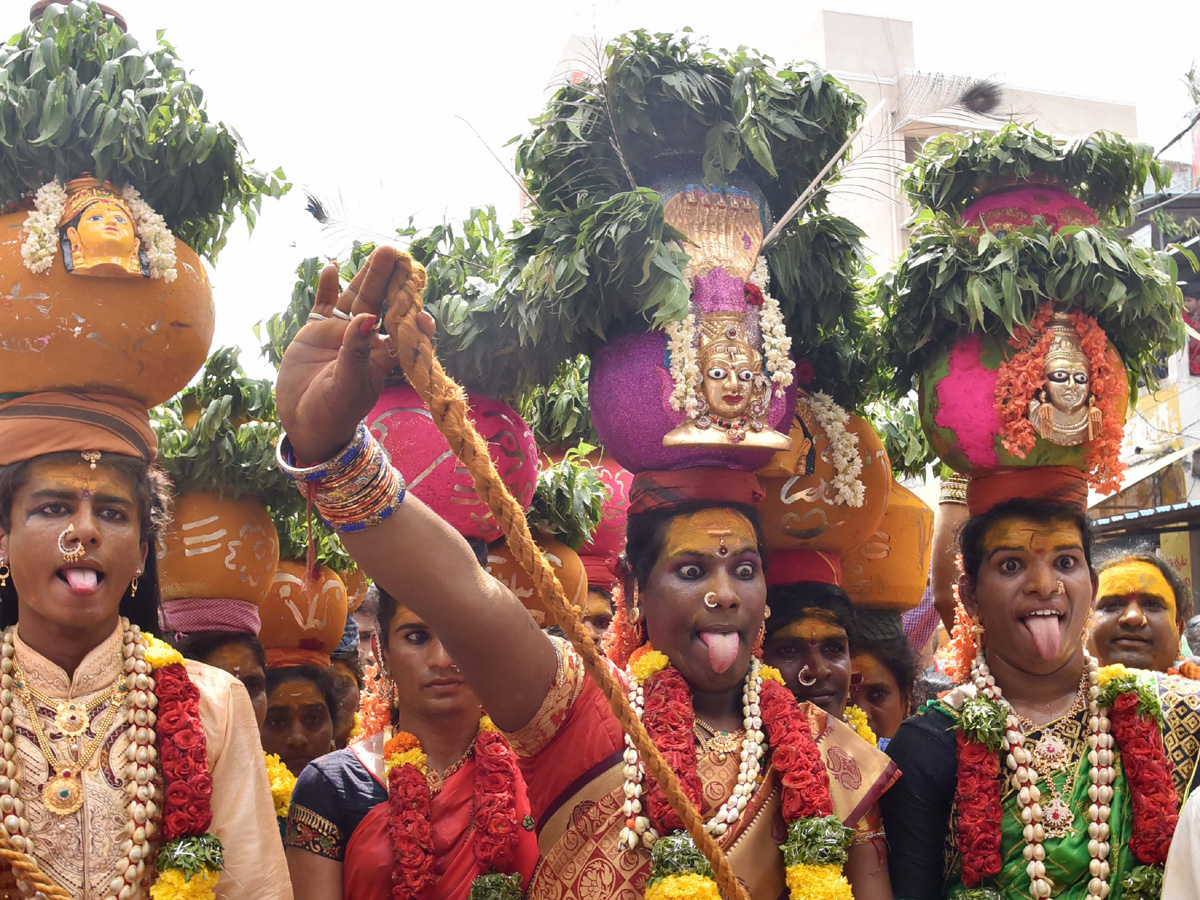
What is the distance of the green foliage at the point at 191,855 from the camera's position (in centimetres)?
320

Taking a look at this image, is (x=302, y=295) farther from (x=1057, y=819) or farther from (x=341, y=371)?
(x=1057, y=819)

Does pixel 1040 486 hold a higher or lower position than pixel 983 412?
lower

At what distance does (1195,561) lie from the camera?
49.3 feet

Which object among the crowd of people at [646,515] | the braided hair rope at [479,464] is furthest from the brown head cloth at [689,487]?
the braided hair rope at [479,464]

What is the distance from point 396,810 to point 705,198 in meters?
2.26

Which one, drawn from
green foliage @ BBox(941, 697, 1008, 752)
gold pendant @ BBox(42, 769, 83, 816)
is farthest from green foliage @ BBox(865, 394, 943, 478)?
gold pendant @ BBox(42, 769, 83, 816)

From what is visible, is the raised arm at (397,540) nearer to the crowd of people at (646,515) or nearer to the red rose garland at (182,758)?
the crowd of people at (646,515)

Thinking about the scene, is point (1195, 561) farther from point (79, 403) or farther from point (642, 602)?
point (79, 403)

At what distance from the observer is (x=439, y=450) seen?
423 cm

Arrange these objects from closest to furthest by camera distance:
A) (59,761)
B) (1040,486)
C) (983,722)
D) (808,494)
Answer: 1. (59,761)
2. (983,722)
3. (1040,486)
4. (808,494)

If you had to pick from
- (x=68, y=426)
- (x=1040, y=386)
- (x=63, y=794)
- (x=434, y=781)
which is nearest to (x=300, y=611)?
(x=434, y=781)

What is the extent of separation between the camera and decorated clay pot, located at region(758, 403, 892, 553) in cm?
470

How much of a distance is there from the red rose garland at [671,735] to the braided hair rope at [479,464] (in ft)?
2.59

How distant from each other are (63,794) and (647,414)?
6.64 feet
